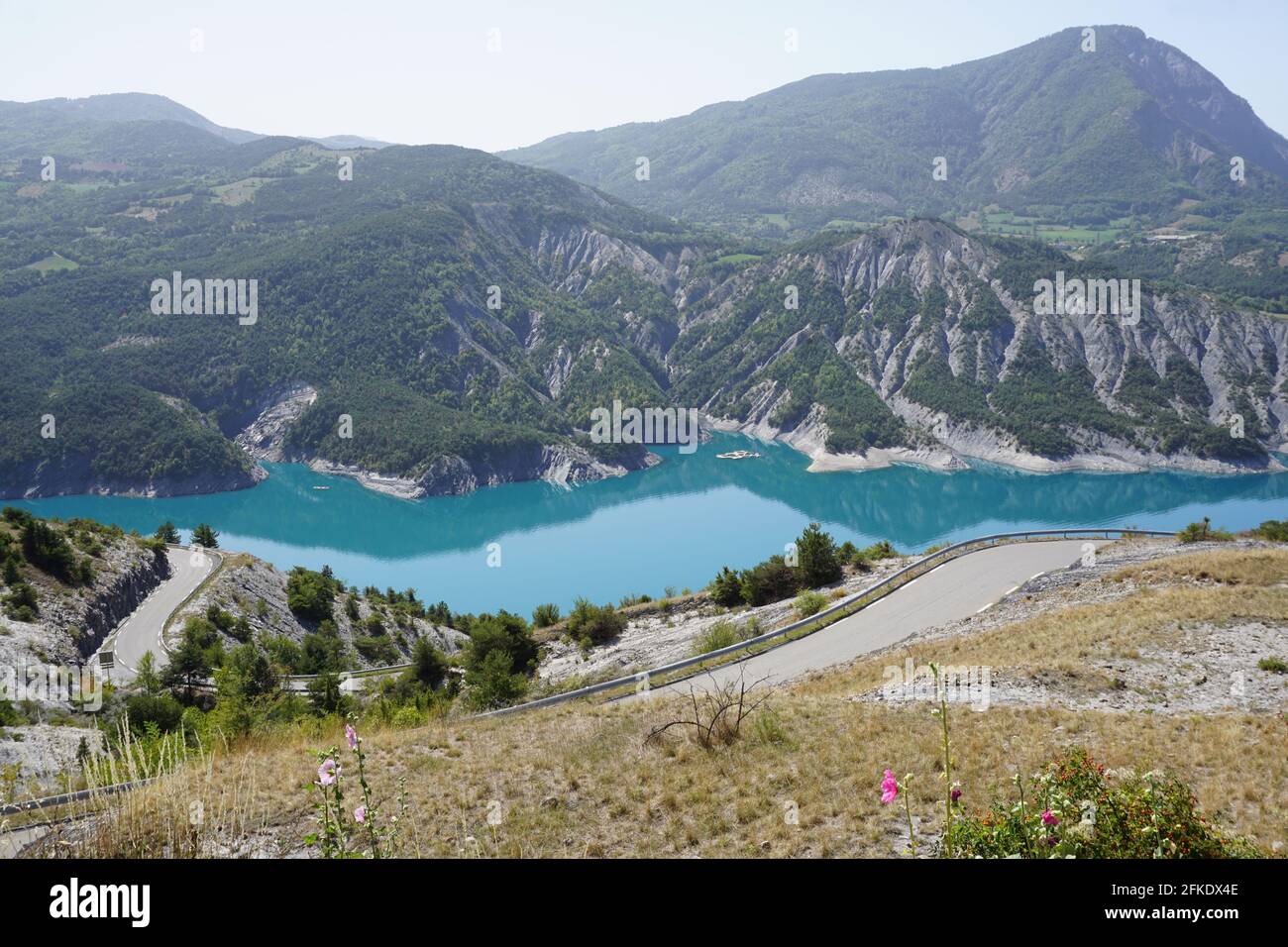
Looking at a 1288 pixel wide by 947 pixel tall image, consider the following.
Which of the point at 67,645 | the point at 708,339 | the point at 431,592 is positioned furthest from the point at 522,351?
the point at 67,645

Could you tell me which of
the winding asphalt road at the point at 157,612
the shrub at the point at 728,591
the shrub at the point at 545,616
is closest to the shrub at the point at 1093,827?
the shrub at the point at 728,591

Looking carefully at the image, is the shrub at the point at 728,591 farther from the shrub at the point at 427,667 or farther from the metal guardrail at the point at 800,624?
the shrub at the point at 427,667

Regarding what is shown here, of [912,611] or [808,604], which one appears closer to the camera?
[912,611]

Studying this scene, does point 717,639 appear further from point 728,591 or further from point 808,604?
point 728,591

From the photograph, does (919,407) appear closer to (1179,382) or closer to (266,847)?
(1179,382)

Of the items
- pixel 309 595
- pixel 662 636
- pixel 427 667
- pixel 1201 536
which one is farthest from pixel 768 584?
pixel 309 595

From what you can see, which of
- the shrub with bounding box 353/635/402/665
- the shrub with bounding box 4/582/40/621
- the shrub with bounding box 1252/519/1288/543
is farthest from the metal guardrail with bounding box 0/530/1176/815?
the shrub with bounding box 4/582/40/621
